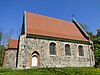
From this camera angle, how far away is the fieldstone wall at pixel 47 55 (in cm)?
1884

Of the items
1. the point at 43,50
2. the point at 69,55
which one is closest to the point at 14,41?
the point at 43,50

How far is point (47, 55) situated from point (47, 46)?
55.9 inches

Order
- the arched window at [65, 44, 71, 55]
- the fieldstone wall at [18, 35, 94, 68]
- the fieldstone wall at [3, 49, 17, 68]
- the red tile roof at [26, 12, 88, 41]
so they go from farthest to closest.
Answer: the fieldstone wall at [3, 49, 17, 68] < the arched window at [65, 44, 71, 55] < the red tile roof at [26, 12, 88, 41] < the fieldstone wall at [18, 35, 94, 68]

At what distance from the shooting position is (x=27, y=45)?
63.8ft

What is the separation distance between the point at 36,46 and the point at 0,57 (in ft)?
84.3

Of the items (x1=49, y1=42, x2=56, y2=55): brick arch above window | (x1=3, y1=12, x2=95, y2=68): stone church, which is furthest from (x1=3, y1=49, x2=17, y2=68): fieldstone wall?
(x1=49, y1=42, x2=56, y2=55): brick arch above window

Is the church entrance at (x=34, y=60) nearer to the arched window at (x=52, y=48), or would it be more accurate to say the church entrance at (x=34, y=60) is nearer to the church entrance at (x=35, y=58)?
the church entrance at (x=35, y=58)

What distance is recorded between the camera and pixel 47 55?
2025 cm

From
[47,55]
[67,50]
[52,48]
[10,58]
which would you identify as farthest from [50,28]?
[10,58]

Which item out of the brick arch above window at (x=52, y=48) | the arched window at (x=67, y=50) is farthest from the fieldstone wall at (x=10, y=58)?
the arched window at (x=67, y=50)

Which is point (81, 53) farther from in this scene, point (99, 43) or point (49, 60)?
point (99, 43)

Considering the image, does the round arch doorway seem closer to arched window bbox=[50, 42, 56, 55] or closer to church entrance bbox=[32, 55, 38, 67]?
church entrance bbox=[32, 55, 38, 67]

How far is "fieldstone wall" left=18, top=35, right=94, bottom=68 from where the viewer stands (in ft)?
61.8

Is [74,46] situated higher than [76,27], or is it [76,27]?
[76,27]
